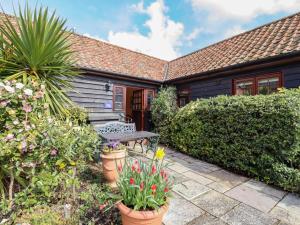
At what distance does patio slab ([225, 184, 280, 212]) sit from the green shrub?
3429mm

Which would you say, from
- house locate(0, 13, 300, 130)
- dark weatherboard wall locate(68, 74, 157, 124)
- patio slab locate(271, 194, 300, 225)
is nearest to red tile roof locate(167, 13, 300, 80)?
house locate(0, 13, 300, 130)

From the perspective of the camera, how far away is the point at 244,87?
5.58 metres

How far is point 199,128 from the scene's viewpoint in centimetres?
484

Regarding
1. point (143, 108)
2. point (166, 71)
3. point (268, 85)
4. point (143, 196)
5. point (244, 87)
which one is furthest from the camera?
point (166, 71)

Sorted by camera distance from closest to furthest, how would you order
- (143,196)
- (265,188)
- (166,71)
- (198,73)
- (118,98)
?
(143,196)
(265,188)
(198,73)
(118,98)
(166,71)

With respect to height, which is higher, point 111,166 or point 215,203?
point 111,166

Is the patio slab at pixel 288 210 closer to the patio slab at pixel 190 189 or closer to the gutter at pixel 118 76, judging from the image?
the patio slab at pixel 190 189

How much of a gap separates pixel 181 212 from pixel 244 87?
474cm

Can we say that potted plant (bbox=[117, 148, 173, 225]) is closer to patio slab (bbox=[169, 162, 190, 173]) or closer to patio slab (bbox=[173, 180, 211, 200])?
patio slab (bbox=[173, 180, 211, 200])

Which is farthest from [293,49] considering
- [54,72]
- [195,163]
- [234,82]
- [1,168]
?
[1,168]

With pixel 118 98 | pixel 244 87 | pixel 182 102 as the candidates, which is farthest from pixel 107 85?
pixel 244 87

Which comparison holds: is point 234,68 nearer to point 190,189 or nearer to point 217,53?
point 217,53

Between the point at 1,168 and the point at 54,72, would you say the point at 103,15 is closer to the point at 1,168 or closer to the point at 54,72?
the point at 54,72

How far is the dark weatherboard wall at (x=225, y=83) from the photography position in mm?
4438
